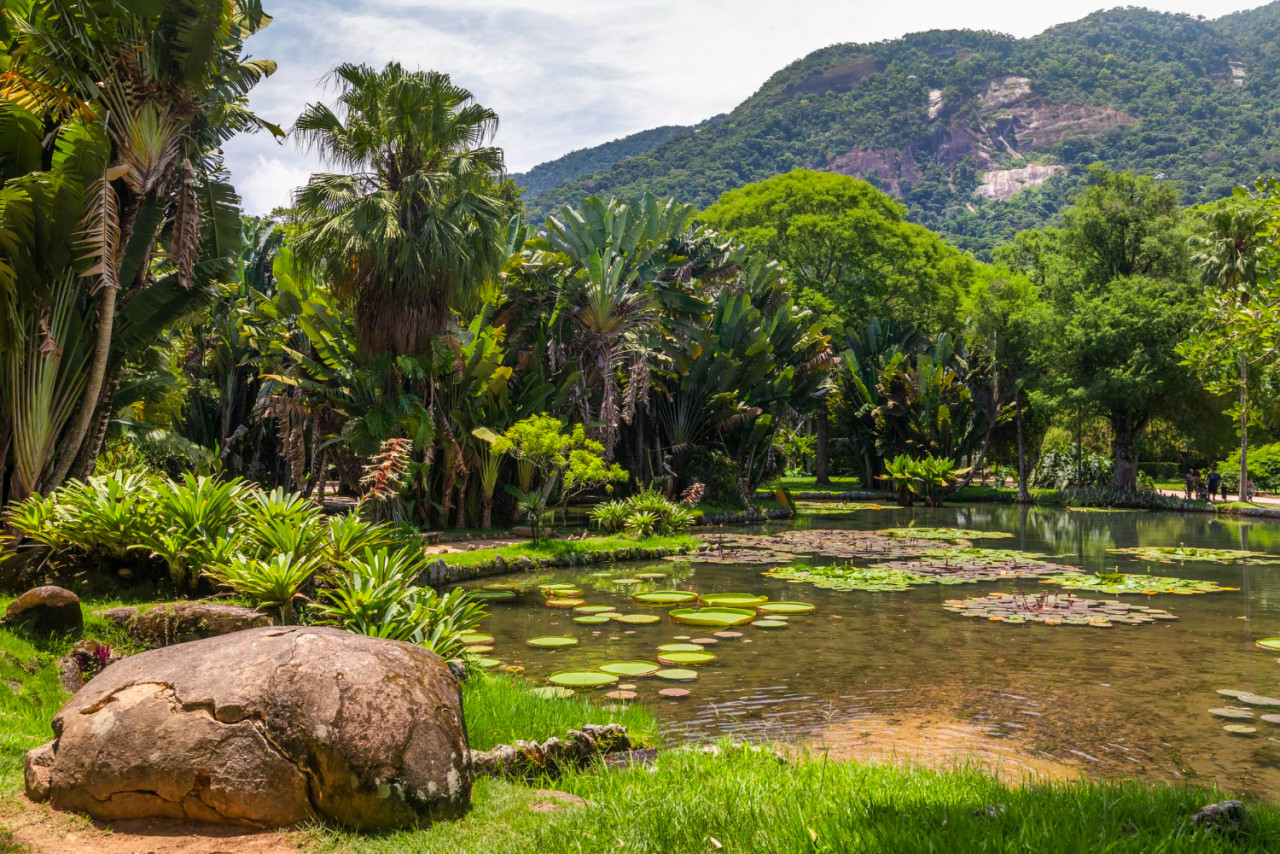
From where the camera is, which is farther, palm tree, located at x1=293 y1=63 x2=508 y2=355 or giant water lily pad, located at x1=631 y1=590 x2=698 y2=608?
palm tree, located at x1=293 y1=63 x2=508 y2=355

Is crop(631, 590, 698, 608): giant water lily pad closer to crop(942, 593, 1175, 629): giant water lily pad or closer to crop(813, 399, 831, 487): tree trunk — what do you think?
crop(942, 593, 1175, 629): giant water lily pad

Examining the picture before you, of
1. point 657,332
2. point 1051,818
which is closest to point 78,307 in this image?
point 1051,818

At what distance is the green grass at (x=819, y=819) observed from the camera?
3678 millimetres

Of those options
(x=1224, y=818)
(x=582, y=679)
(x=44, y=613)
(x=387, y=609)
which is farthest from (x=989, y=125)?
(x=1224, y=818)

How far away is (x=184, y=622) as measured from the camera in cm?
765

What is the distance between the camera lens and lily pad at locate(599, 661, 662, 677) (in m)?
9.13

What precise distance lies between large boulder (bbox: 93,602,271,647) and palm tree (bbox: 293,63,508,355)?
37.0 ft

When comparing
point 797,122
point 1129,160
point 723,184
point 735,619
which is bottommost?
point 735,619

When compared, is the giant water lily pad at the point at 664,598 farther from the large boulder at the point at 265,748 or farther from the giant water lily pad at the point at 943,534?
the giant water lily pad at the point at 943,534

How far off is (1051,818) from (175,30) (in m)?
13.6

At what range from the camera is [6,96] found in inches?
412

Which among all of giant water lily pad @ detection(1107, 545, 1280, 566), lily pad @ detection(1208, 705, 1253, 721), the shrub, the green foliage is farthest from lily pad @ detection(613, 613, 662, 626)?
the shrub

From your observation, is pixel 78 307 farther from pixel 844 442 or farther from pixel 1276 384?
pixel 844 442

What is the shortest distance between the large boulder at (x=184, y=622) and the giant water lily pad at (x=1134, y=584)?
13239 mm
